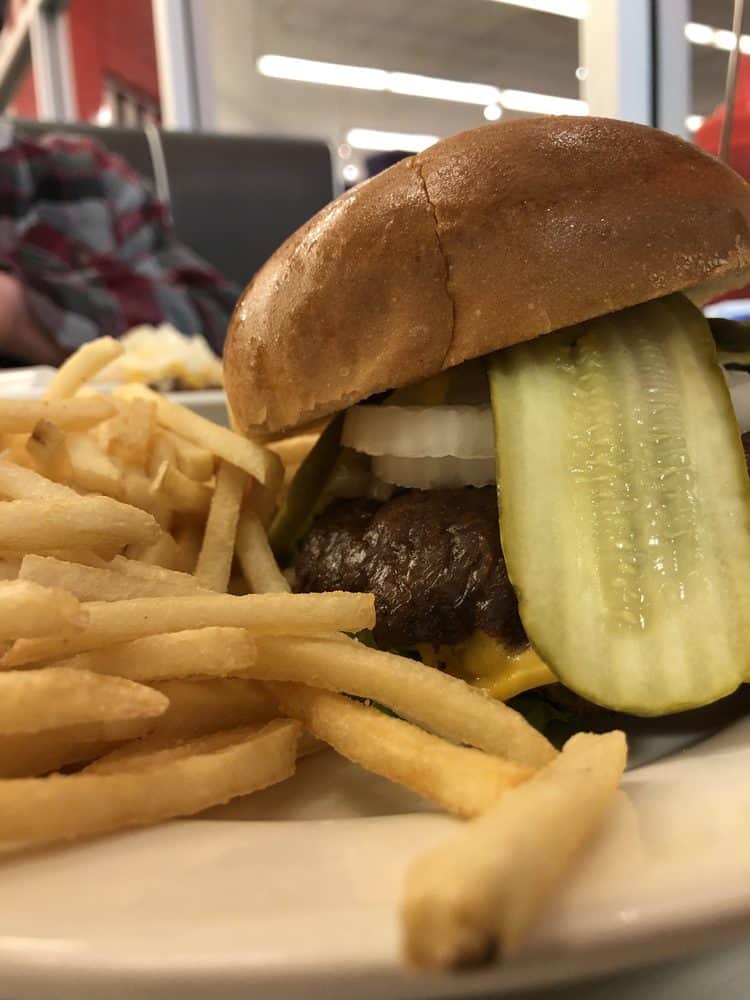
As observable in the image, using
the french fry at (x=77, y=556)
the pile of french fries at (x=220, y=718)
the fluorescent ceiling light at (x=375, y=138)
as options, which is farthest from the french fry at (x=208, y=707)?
the fluorescent ceiling light at (x=375, y=138)

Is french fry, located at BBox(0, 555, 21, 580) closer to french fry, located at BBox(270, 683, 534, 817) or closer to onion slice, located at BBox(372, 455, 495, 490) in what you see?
french fry, located at BBox(270, 683, 534, 817)

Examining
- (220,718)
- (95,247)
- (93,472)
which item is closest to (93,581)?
(220,718)

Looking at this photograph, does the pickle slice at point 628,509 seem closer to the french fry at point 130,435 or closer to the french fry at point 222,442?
the french fry at point 222,442

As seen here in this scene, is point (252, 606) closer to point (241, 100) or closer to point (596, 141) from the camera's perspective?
point (596, 141)

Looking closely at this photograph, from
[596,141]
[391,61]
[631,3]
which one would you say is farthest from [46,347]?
[391,61]

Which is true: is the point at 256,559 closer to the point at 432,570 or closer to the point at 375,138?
the point at 432,570
